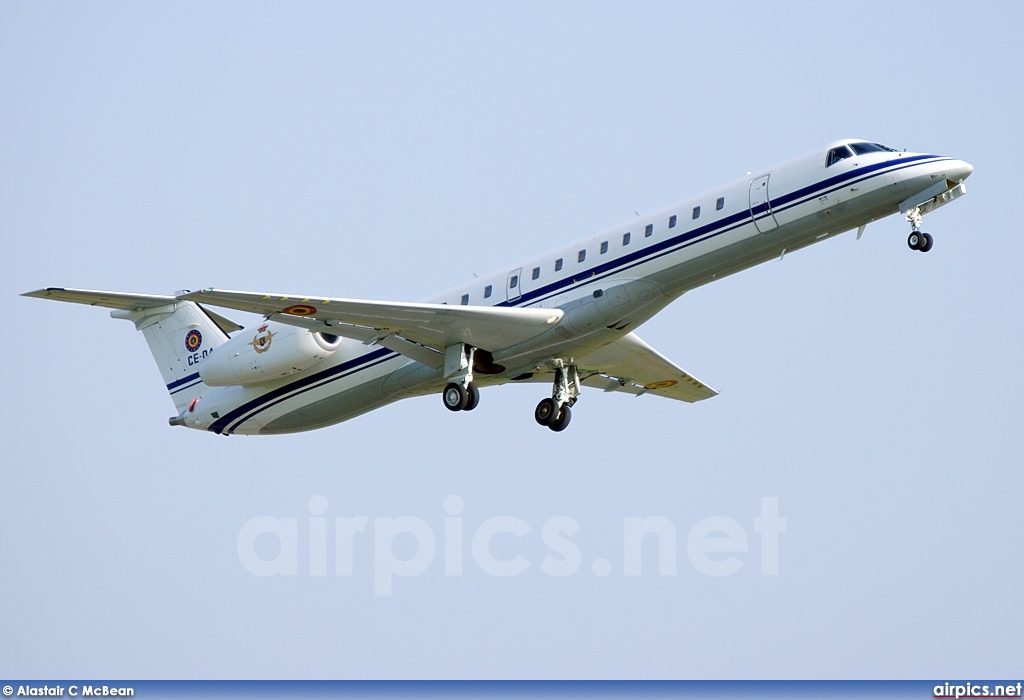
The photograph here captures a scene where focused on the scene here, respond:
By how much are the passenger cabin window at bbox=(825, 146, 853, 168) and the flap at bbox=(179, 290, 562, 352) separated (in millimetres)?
5114

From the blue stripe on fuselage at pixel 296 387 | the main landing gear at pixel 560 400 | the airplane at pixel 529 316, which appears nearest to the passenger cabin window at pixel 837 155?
the airplane at pixel 529 316

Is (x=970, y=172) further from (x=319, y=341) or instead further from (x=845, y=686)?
(x=319, y=341)

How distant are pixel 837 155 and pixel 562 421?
24.3ft

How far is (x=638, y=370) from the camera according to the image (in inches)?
1036

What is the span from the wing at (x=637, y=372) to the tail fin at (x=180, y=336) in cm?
770

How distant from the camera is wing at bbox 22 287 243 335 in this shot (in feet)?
72.1

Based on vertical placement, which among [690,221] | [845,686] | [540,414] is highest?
[690,221]

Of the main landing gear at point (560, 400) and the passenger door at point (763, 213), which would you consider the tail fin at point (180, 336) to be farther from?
the passenger door at point (763, 213)

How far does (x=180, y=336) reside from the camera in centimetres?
2677

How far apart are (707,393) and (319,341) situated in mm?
8939

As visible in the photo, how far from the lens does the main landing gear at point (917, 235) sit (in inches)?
798

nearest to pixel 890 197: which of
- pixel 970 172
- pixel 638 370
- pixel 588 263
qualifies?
pixel 970 172

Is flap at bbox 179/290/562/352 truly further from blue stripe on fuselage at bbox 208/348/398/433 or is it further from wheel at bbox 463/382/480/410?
blue stripe on fuselage at bbox 208/348/398/433

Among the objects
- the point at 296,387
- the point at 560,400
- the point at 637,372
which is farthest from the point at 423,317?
the point at 637,372
